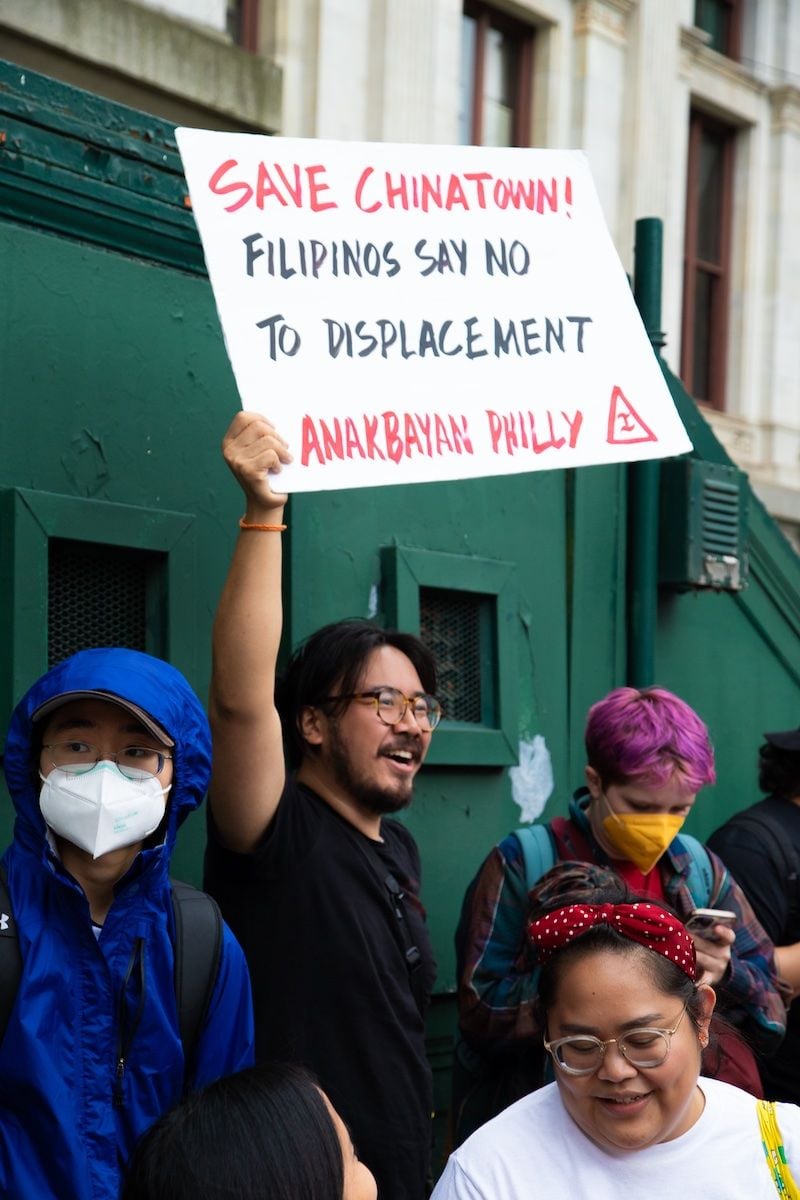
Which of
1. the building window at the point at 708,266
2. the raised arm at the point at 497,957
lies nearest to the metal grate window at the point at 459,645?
the raised arm at the point at 497,957

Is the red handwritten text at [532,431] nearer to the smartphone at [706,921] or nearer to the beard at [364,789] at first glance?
the beard at [364,789]

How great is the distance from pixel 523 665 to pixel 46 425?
185 cm

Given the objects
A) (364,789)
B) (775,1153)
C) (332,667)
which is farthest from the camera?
(332,667)

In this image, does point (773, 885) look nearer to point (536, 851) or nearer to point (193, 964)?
point (536, 851)

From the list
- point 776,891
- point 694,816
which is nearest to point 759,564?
point 694,816

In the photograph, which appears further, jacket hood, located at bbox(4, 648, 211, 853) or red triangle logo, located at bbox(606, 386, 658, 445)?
red triangle logo, located at bbox(606, 386, 658, 445)

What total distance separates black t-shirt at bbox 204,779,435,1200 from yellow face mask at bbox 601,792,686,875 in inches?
25.7

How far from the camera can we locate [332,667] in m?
3.47

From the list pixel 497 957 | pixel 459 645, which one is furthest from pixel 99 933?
pixel 459 645

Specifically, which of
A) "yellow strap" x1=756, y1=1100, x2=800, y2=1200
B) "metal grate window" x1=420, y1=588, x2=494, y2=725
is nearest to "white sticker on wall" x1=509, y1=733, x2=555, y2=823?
"metal grate window" x1=420, y1=588, x2=494, y2=725

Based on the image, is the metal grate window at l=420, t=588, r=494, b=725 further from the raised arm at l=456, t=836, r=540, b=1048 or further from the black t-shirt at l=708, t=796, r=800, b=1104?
the raised arm at l=456, t=836, r=540, b=1048

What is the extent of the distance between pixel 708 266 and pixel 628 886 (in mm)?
17548

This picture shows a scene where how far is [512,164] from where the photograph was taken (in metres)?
3.80

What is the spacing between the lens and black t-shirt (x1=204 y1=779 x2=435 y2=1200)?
3.16 m
